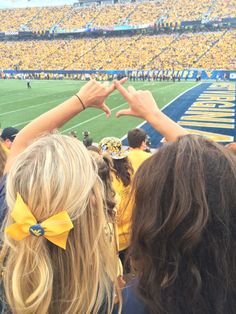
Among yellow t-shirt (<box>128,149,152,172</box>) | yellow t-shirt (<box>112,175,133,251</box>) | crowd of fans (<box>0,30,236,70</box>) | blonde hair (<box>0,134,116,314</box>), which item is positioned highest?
blonde hair (<box>0,134,116,314</box>)

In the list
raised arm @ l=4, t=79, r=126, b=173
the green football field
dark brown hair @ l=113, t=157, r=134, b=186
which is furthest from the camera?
the green football field

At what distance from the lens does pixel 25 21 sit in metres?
67.7

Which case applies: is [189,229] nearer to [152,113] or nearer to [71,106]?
[152,113]

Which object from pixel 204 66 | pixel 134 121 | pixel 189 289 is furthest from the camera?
pixel 204 66

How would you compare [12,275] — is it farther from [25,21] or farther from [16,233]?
[25,21]

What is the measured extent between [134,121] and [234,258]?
15103mm

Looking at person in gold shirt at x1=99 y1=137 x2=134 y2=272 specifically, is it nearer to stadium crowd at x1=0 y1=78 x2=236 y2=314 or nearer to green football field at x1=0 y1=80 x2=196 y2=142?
stadium crowd at x1=0 y1=78 x2=236 y2=314

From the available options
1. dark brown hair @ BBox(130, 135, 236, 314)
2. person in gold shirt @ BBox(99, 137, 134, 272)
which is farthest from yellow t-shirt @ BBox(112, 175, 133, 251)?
dark brown hair @ BBox(130, 135, 236, 314)

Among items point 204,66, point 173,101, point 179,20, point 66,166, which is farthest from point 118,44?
point 66,166

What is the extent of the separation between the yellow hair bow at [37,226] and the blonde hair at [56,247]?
0.13 ft

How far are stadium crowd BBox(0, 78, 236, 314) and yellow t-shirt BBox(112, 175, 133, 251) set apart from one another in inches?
56.1

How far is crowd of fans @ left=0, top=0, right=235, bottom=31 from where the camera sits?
52625mm

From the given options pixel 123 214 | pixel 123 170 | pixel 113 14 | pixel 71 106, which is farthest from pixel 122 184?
pixel 113 14

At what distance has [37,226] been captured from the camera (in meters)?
1.40
